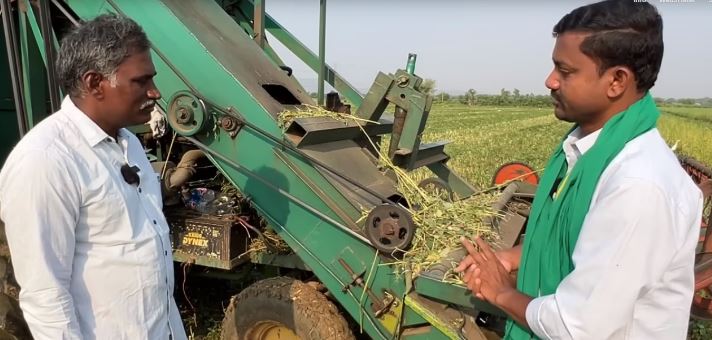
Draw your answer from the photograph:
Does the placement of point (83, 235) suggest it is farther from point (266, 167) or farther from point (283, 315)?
point (283, 315)

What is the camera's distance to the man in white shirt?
1.65 metres

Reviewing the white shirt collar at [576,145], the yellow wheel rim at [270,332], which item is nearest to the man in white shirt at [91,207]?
the white shirt collar at [576,145]

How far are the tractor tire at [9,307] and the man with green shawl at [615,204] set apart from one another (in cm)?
243

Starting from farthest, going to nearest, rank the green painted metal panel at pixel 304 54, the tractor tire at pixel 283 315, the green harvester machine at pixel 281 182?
the green painted metal panel at pixel 304 54 → the tractor tire at pixel 283 315 → the green harvester machine at pixel 281 182

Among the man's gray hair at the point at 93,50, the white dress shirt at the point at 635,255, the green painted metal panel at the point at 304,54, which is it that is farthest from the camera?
the green painted metal panel at the point at 304,54

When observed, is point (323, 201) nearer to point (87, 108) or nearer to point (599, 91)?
point (87, 108)

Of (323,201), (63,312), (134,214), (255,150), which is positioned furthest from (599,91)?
(255,150)

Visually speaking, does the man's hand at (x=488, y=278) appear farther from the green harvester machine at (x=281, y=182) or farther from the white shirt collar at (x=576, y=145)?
the green harvester machine at (x=281, y=182)

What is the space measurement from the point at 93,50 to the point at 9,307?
5.65 feet

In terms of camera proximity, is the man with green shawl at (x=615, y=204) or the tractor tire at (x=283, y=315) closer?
the man with green shawl at (x=615, y=204)

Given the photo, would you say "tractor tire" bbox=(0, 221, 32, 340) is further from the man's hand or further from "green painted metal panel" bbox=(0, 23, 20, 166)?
the man's hand

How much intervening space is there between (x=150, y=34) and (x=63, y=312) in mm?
2308

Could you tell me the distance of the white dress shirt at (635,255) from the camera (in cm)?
139

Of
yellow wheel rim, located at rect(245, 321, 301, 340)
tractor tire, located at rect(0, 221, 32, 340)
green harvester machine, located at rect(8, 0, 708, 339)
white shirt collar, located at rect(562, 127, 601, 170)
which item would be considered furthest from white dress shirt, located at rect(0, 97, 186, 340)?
yellow wheel rim, located at rect(245, 321, 301, 340)
